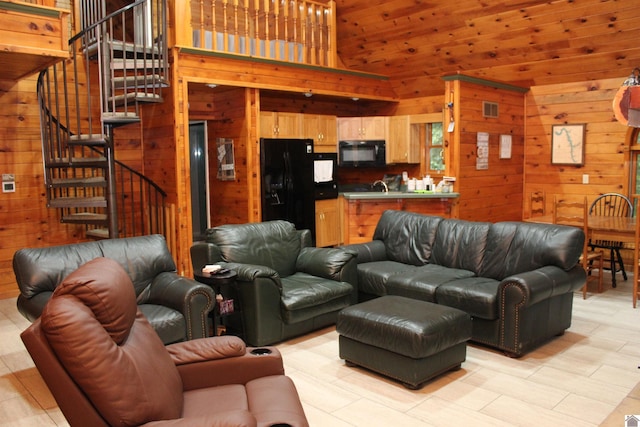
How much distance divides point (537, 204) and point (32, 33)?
6406 mm

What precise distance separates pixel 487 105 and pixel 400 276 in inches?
139

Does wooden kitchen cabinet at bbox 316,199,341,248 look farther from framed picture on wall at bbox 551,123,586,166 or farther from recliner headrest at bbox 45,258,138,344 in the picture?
recliner headrest at bbox 45,258,138,344

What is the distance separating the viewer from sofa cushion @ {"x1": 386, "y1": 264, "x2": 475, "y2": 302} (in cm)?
423

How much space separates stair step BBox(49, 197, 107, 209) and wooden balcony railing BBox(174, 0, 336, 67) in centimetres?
219

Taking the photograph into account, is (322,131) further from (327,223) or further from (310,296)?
(310,296)

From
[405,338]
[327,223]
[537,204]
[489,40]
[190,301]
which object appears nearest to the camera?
[405,338]

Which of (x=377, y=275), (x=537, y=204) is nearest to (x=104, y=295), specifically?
(x=377, y=275)

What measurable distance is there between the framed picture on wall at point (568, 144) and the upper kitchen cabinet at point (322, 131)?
2993 mm

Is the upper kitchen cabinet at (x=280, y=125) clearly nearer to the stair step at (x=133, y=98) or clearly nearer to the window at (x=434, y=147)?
the stair step at (x=133, y=98)

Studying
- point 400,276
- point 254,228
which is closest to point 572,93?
point 400,276

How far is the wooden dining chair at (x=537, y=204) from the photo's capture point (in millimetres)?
7488

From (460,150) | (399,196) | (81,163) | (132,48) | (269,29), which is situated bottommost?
(399,196)

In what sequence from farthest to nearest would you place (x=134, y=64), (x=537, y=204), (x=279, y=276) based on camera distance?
(x=537, y=204)
(x=134, y=64)
(x=279, y=276)

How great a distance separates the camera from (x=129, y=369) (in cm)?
183
